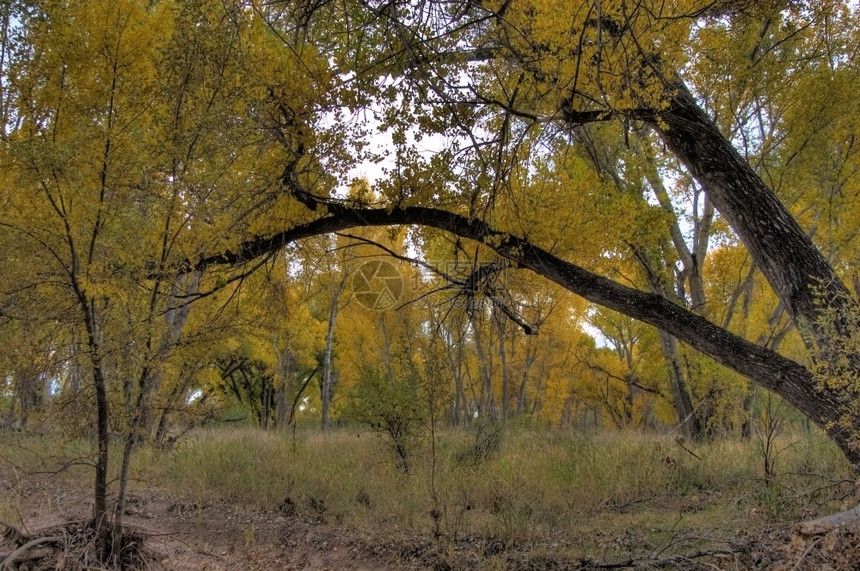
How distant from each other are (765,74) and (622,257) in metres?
3.09

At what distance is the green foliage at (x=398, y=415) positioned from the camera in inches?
280

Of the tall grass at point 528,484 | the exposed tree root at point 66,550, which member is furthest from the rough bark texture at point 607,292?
the exposed tree root at point 66,550

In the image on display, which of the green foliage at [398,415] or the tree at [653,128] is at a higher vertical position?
the tree at [653,128]

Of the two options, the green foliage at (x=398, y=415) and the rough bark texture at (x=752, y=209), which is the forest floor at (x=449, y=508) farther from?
the rough bark texture at (x=752, y=209)

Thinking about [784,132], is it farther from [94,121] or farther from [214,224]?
[94,121]

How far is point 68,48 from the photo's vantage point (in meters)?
2.92

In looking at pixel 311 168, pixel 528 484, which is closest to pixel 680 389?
pixel 528 484
